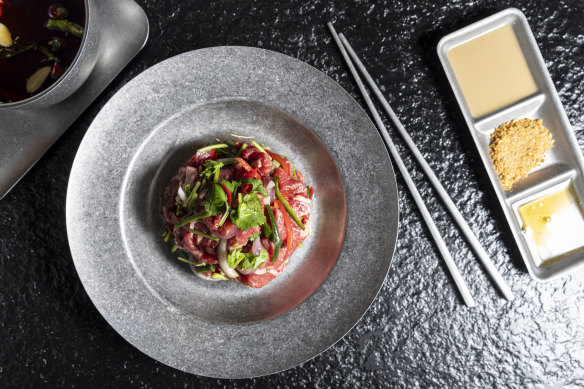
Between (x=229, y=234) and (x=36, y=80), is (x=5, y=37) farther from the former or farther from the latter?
(x=229, y=234)

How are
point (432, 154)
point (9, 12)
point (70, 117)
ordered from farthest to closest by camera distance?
point (432, 154) → point (70, 117) → point (9, 12)

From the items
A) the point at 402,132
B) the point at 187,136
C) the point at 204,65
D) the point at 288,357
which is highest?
the point at 204,65

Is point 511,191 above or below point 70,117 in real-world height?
below

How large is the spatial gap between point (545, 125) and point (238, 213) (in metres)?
1.56

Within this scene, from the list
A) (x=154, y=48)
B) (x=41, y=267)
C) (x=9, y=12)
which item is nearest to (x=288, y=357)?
(x=41, y=267)

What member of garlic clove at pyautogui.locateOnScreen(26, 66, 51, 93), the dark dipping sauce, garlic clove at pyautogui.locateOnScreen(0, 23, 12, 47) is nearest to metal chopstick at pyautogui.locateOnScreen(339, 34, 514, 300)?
the dark dipping sauce

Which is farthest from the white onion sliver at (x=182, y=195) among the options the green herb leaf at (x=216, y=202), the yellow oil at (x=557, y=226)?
the yellow oil at (x=557, y=226)

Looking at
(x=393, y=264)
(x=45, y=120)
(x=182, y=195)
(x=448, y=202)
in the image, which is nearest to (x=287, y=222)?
(x=182, y=195)

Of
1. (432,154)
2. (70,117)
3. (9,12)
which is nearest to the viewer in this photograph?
Result: (9,12)

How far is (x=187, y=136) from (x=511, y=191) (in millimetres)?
1526

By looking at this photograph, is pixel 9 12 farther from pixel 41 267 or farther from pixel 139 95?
pixel 41 267

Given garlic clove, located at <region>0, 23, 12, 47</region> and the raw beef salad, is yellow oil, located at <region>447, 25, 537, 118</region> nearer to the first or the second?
the raw beef salad

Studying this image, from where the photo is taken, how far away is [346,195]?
2.08m

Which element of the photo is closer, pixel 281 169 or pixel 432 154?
pixel 281 169
